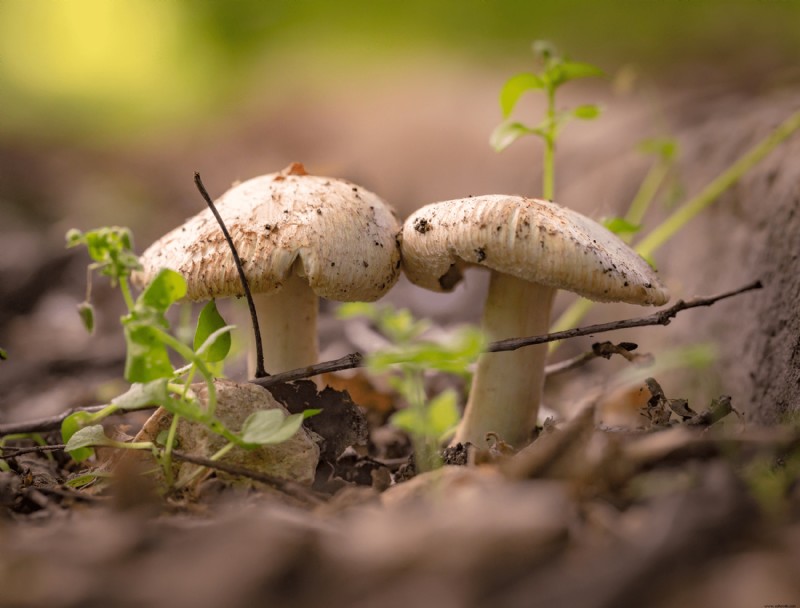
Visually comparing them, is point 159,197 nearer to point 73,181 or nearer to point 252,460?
point 73,181

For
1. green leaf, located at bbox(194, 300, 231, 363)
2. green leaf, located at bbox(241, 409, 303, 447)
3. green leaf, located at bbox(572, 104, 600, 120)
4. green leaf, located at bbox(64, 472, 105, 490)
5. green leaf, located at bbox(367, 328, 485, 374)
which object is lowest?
green leaf, located at bbox(64, 472, 105, 490)

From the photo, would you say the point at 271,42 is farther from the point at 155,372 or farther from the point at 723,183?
the point at 155,372

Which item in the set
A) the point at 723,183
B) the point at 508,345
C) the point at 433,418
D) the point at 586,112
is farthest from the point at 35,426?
the point at 723,183

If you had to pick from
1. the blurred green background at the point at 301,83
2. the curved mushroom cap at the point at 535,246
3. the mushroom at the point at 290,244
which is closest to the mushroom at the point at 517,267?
the curved mushroom cap at the point at 535,246

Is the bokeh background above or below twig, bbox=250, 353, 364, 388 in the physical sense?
above

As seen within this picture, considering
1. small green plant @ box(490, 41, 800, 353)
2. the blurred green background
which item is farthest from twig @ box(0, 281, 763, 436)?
the blurred green background

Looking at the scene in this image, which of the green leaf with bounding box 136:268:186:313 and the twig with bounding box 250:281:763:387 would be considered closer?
the green leaf with bounding box 136:268:186:313

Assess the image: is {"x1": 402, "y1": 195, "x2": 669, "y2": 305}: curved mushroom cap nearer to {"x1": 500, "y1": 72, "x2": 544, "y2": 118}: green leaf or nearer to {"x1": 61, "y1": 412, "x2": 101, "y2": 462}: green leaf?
{"x1": 500, "y1": 72, "x2": 544, "y2": 118}: green leaf
